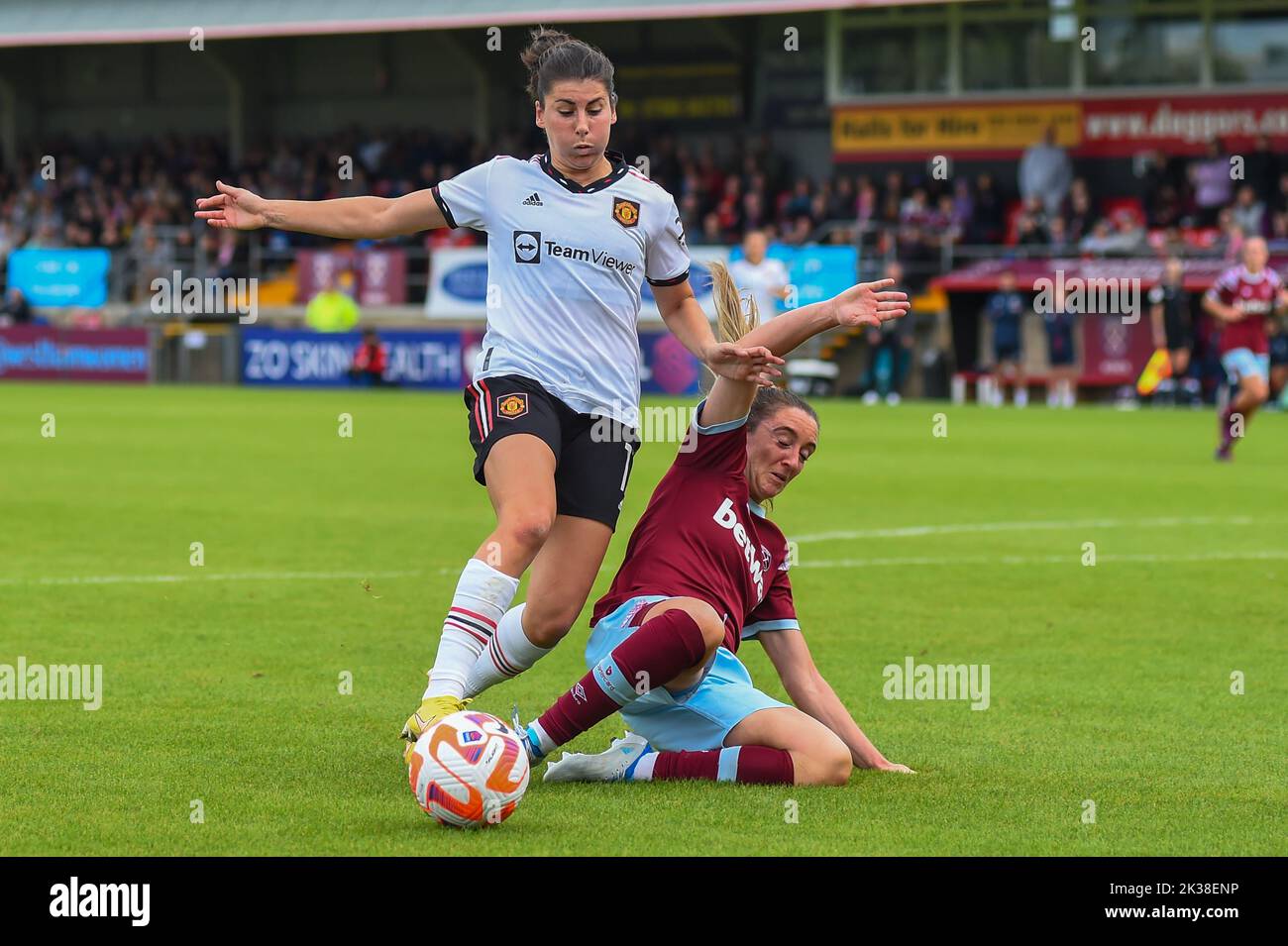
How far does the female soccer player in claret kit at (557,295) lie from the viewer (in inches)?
230

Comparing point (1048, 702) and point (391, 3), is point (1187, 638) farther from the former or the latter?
point (391, 3)

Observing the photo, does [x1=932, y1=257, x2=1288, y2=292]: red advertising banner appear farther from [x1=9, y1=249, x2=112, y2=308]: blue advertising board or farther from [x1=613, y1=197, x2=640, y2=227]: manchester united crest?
[x1=613, y1=197, x2=640, y2=227]: manchester united crest

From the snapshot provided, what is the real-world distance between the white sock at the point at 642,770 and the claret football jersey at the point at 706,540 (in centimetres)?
44

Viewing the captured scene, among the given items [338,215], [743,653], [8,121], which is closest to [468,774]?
[338,215]

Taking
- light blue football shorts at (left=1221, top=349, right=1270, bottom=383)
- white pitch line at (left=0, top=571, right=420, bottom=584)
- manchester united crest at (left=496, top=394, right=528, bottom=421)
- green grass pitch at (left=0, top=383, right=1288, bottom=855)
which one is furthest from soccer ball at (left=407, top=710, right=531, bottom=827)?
light blue football shorts at (left=1221, top=349, right=1270, bottom=383)

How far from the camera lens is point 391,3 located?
39.5 m

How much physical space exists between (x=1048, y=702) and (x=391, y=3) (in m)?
34.6

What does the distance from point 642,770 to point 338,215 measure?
193cm

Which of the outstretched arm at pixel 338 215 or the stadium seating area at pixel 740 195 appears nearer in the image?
the outstretched arm at pixel 338 215

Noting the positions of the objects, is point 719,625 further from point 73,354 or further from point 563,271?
point 73,354

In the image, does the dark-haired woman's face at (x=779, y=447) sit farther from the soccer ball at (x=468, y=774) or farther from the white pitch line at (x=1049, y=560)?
the white pitch line at (x=1049, y=560)

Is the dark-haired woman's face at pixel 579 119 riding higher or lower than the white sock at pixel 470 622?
higher

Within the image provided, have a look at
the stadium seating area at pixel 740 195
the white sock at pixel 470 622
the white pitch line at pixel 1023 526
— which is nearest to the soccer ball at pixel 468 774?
the white sock at pixel 470 622

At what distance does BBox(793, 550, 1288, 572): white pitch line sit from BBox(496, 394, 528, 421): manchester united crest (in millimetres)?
5411
